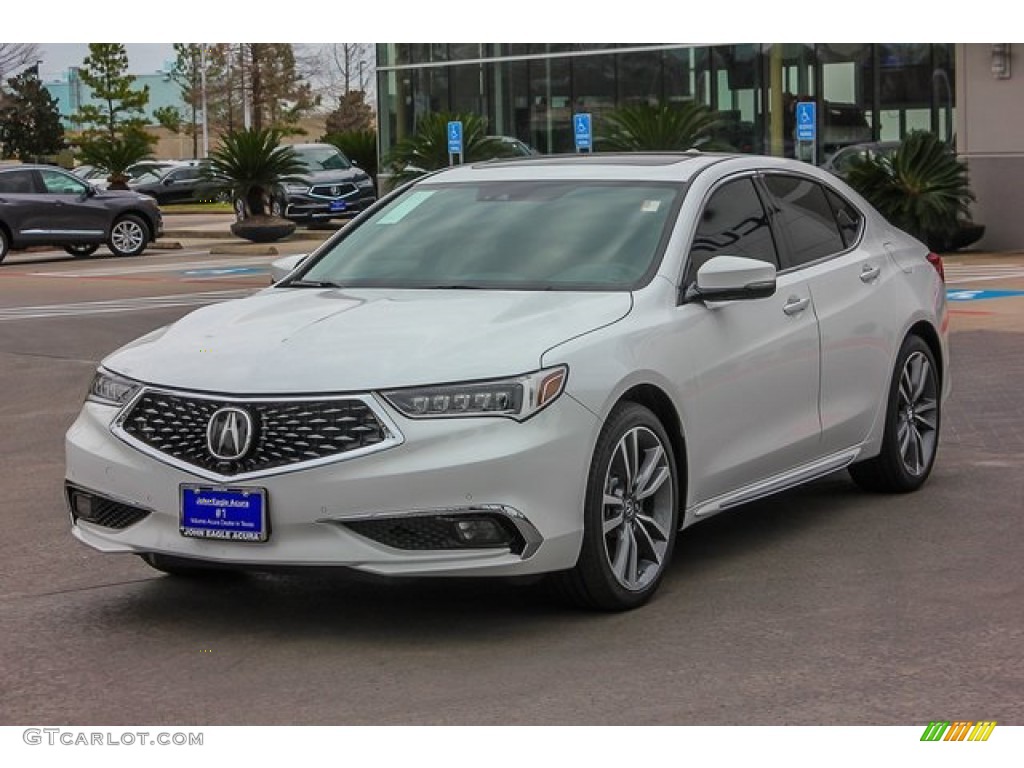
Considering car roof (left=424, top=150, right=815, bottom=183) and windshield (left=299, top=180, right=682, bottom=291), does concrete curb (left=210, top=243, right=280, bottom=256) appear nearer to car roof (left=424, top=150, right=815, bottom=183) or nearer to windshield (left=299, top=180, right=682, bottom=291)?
car roof (left=424, top=150, right=815, bottom=183)

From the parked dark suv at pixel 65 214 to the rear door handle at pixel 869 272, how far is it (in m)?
24.6

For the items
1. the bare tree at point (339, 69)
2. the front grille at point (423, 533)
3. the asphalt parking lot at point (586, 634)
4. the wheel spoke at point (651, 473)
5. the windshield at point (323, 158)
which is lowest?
the asphalt parking lot at point (586, 634)

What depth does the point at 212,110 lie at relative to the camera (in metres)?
102

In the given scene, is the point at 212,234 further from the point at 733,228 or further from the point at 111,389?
the point at 111,389

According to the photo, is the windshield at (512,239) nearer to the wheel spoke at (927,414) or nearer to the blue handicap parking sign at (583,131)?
the wheel spoke at (927,414)

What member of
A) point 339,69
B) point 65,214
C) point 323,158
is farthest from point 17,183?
point 339,69

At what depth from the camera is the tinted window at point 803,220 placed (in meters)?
8.20

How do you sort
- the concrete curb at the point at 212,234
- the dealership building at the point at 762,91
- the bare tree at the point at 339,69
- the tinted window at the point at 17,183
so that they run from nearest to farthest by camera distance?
the dealership building at the point at 762,91 < the tinted window at the point at 17,183 < the concrete curb at the point at 212,234 < the bare tree at the point at 339,69

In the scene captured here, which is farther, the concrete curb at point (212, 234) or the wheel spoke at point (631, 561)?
the concrete curb at point (212, 234)

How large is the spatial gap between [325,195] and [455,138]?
6.38 meters

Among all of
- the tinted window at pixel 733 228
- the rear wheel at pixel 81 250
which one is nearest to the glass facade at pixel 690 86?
the rear wheel at pixel 81 250

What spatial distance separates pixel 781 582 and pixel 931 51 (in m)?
24.8

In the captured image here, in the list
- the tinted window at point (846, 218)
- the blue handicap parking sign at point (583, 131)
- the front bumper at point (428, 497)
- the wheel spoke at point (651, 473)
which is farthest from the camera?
the blue handicap parking sign at point (583, 131)

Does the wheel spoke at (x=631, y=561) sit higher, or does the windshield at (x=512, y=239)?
the windshield at (x=512, y=239)
